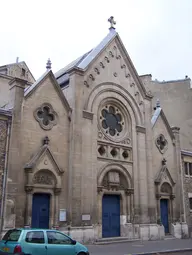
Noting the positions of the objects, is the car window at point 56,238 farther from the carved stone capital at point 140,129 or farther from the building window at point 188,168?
the building window at point 188,168

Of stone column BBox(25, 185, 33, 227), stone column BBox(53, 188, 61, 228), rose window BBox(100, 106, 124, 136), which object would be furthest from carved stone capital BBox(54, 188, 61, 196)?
rose window BBox(100, 106, 124, 136)

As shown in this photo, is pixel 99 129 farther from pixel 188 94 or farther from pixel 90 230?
pixel 188 94

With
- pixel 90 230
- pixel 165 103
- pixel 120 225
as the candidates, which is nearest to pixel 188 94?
pixel 165 103

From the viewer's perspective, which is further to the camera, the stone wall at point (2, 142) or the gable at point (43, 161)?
the gable at point (43, 161)

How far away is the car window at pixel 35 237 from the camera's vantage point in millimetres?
10914

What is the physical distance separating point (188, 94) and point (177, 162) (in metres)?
11.9

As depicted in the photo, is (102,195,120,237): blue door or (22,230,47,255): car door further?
(102,195,120,237): blue door

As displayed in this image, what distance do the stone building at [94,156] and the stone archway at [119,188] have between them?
0.07m

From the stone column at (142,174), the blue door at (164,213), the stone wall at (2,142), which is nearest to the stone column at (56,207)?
the stone wall at (2,142)

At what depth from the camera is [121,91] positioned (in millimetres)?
24156

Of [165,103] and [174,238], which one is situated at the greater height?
[165,103]

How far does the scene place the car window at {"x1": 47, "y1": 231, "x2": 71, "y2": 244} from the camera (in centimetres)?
A: 1151

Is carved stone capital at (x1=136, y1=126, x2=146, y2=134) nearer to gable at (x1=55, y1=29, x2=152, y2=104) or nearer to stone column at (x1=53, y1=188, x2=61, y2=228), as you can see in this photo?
gable at (x1=55, y1=29, x2=152, y2=104)

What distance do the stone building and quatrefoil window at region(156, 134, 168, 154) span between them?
0.33 feet
